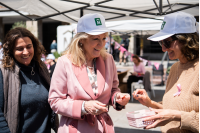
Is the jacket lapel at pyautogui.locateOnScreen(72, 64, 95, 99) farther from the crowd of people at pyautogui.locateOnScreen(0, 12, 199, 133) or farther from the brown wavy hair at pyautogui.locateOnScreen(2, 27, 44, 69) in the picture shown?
the brown wavy hair at pyautogui.locateOnScreen(2, 27, 44, 69)

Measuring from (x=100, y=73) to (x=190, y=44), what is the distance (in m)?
0.78

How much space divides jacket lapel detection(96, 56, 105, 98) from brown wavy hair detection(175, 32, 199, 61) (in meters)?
0.69

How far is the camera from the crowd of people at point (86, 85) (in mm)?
1549

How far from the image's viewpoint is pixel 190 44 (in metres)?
1.55

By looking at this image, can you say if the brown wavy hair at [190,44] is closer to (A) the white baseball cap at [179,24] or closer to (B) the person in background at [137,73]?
(A) the white baseball cap at [179,24]

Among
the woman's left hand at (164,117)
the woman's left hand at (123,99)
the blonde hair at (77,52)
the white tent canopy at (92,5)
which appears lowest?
the woman's left hand at (164,117)

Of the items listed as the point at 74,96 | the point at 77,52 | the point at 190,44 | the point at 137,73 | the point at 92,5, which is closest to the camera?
the point at 190,44

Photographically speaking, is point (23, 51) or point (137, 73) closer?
point (23, 51)

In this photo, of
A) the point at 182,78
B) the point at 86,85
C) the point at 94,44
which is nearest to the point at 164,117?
the point at 182,78

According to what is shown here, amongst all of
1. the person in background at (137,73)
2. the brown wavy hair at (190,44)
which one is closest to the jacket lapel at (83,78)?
the brown wavy hair at (190,44)

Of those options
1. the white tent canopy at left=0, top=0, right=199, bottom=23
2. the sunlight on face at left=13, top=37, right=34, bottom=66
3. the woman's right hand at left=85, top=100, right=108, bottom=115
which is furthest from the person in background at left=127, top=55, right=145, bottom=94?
Answer: the woman's right hand at left=85, top=100, right=108, bottom=115

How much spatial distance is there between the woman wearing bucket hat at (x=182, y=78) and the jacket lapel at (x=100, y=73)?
0.49m

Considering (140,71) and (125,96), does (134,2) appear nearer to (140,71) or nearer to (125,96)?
(125,96)

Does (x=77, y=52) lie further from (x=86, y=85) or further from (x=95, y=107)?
(x=95, y=107)
